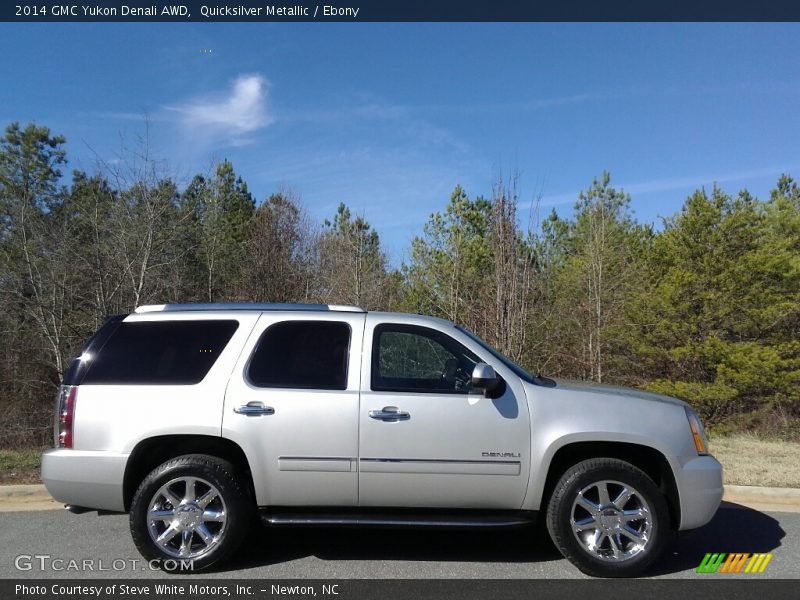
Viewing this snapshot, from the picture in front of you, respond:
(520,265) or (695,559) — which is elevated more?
(520,265)

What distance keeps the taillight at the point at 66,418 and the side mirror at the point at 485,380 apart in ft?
9.22

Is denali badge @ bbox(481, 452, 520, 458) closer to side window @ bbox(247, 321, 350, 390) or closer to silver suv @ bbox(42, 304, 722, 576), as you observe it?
silver suv @ bbox(42, 304, 722, 576)

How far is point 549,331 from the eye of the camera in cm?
1369

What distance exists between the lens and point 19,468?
23.7ft

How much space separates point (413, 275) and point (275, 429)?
45.3 feet

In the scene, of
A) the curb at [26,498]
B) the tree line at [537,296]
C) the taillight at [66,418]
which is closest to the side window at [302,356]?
the taillight at [66,418]

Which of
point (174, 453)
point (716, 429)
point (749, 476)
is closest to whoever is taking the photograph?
point (174, 453)

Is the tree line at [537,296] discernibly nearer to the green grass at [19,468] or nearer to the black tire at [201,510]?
the green grass at [19,468]

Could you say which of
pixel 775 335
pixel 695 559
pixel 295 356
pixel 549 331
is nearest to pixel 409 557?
pixel 295 356

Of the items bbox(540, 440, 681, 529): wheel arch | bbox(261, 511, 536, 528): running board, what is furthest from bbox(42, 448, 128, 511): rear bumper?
bbox(540, 440, 681, 529): wheel arch

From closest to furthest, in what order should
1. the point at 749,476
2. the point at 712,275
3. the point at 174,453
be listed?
1. the point at 174,453
2. the point at 749,476
3. the point at 712,275

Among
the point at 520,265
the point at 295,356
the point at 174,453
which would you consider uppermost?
the point at 520,265
